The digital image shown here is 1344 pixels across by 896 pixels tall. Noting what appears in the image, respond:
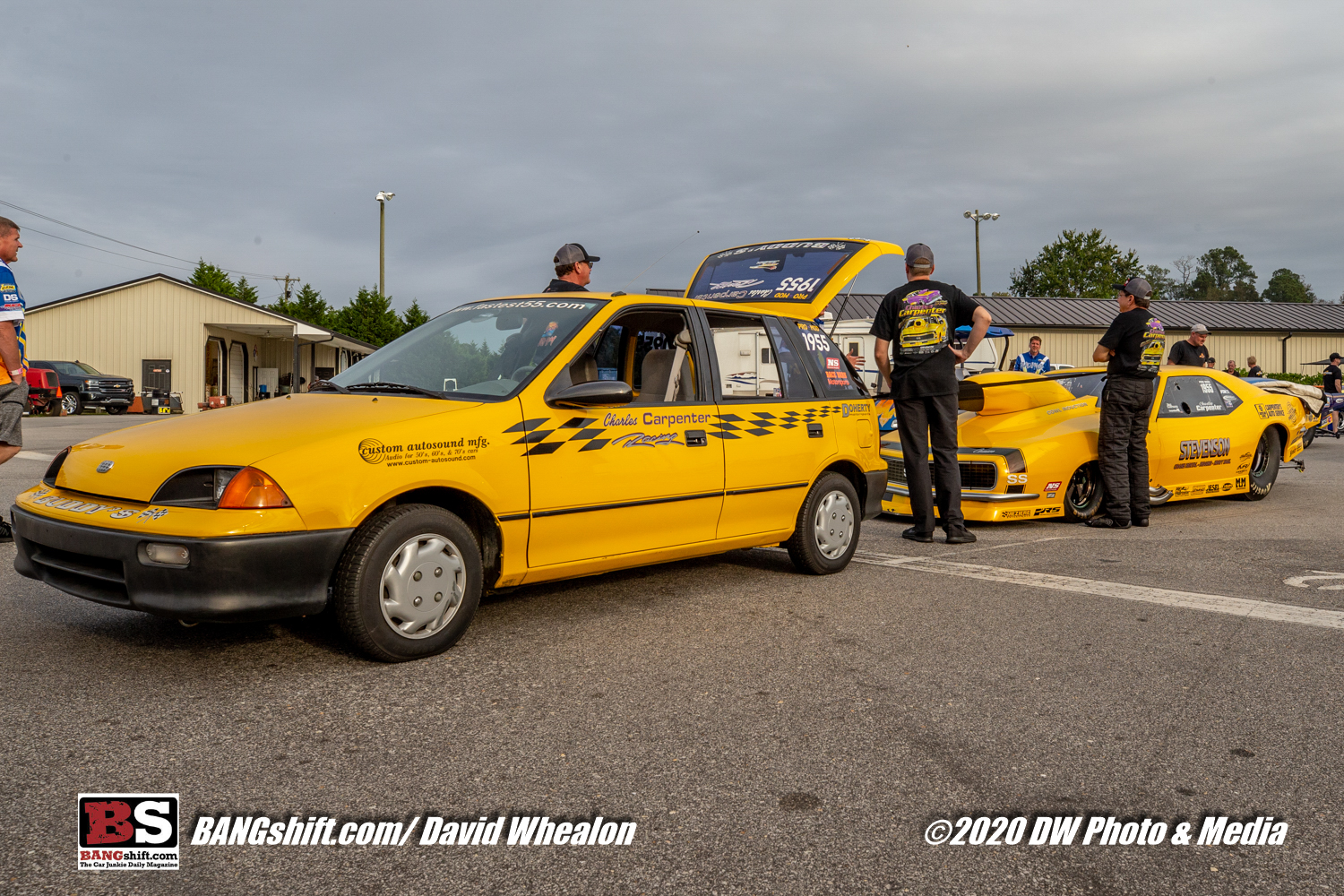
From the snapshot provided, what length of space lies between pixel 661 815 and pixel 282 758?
115 cm

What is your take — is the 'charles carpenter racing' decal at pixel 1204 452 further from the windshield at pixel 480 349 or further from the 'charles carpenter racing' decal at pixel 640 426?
the windshield at pixel 480 349

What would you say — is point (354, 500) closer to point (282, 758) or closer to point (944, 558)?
point (282, 758)

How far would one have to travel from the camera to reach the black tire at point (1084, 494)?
804 centimetres

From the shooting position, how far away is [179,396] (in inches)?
1299

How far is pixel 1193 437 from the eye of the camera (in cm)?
862

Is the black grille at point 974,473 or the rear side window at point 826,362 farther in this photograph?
the black grille at point 974,473

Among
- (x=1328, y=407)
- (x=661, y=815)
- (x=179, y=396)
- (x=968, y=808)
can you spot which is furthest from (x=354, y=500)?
(x=179, y=396)

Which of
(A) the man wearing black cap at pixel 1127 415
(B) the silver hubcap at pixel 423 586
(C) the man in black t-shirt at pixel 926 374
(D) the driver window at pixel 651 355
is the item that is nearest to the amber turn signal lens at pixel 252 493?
(B) the silver hubcap at pixel 423 586

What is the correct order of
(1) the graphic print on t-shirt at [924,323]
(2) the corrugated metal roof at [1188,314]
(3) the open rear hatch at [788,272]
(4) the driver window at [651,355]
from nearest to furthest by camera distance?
(4) the driver window at [651,355]
(3) the open rear hatch at [788,272]
(1) the graphic print on t-shirt at [924,323]
(2) the corrugated metal roof at [1188,314]

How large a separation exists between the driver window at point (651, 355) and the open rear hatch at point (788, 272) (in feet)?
2.30

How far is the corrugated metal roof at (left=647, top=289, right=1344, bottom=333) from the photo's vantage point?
4181cm

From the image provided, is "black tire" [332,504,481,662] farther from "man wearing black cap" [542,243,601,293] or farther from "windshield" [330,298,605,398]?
"man wearing black cap" [542,243,601,293]

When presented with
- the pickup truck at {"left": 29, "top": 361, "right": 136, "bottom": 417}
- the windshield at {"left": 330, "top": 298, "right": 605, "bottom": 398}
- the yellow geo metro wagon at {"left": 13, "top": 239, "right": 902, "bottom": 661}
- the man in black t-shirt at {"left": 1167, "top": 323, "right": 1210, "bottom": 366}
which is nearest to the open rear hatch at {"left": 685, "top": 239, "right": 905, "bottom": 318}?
the yellow geo metro wagon at {"left": 13, "top": 239, "right": 902, "bottom": 661}

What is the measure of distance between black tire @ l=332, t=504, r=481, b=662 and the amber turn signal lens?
33cm
